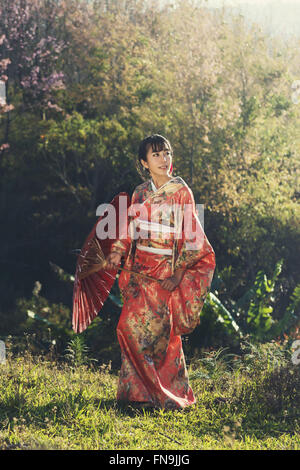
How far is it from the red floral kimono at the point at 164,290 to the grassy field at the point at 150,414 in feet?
0.90

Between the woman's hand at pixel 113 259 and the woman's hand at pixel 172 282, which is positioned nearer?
the woman's hand at pixel 172 282

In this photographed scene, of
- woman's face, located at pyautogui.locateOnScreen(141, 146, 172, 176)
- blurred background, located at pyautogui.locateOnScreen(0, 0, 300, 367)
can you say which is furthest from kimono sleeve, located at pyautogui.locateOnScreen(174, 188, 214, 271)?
blurred background, located at pyautogui.locateOnScreen(0, 0, 300, 367)

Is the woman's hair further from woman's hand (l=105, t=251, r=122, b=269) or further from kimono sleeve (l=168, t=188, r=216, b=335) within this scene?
woman's hand (l=105, t=251, r=122, b=269)

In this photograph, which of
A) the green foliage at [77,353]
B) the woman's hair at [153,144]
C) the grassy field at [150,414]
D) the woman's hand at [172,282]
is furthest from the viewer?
the green foliage at [77,353]

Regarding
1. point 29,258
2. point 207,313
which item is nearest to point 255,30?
point 29,258

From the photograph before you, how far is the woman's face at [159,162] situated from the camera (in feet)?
14.4

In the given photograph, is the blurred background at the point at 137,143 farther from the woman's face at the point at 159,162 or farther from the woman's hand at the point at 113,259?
the woman's face at the point at 159,162

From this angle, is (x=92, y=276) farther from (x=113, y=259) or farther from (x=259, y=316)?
(x=259, y=316)

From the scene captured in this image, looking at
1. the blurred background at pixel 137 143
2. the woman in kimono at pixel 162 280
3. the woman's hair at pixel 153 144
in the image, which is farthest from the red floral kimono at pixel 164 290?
the blurred background at pixel 137 143

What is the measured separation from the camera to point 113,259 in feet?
14.9

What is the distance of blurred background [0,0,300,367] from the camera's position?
957 centimetres

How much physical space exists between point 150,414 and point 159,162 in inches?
67.8

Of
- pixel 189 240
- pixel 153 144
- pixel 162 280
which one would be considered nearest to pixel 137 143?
pixel 153 144
